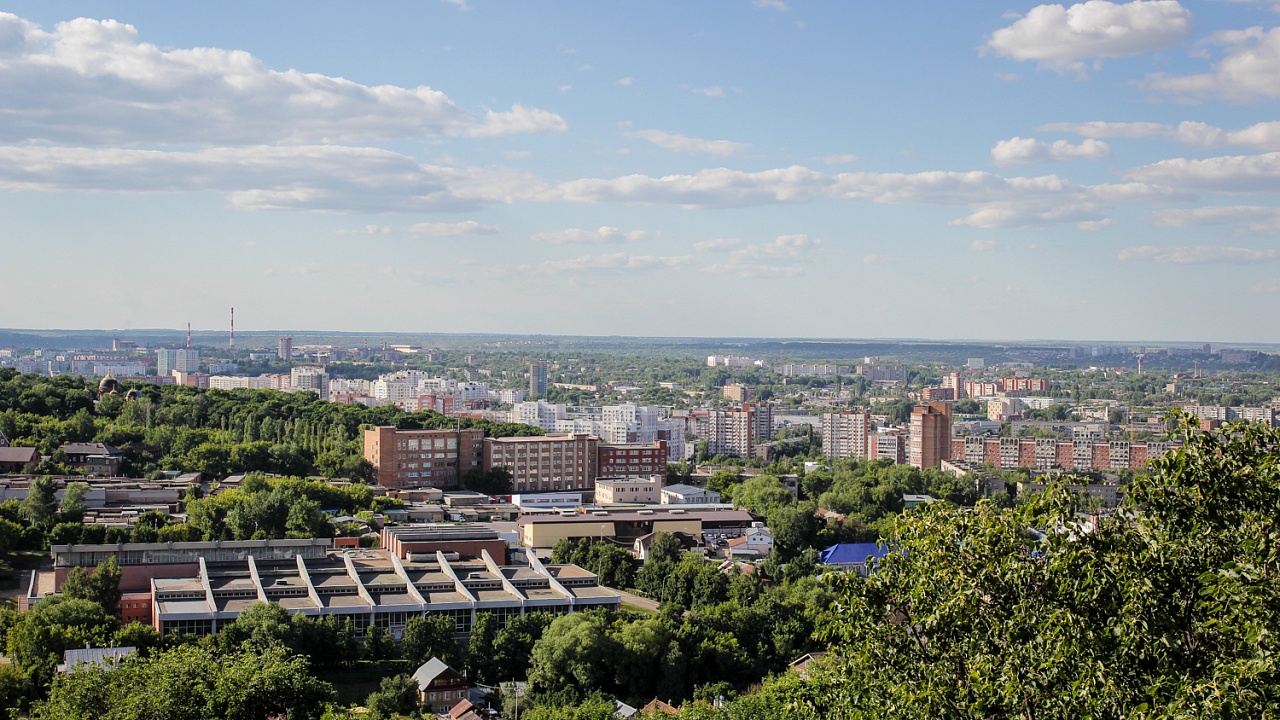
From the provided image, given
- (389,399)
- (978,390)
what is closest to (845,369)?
(978,390)

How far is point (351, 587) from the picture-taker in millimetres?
15109

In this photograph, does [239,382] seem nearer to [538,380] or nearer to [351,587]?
[538,380]

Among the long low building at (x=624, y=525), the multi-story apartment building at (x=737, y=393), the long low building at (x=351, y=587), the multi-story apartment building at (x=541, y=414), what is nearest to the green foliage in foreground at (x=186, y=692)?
the long low building at (x=351, y=587)

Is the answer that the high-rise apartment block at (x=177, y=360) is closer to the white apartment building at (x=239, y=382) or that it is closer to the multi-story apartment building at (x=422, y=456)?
the white apartment building at (x=239, y=382)

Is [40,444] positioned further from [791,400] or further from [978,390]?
[978,390]

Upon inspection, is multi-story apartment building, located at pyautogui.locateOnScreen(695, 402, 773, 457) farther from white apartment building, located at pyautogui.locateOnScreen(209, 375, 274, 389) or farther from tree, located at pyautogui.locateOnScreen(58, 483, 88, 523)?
white apartment building, located at pyautogui.locateOnScreen(209, 375, 274, 389)

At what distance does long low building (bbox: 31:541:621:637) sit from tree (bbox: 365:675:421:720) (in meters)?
1.95

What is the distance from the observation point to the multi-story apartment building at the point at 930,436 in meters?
35.9

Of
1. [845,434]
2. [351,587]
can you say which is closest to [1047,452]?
[845,434]

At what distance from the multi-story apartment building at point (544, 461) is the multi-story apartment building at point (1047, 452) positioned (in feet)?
50.2

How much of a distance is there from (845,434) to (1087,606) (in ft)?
141

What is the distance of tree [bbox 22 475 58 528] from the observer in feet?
60.4

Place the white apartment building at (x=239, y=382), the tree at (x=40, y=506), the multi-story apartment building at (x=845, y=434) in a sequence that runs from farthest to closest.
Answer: the white apartment building at (x=239, y=382) → the multi-story apartment building at (x=845, y=434) → the tree at (x=40, y=506)

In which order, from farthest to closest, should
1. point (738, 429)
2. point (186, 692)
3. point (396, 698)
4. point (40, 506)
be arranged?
1. point (738, 429)
2. point (40, 506)
3. point (396, 698)
4. point (186, 692)
